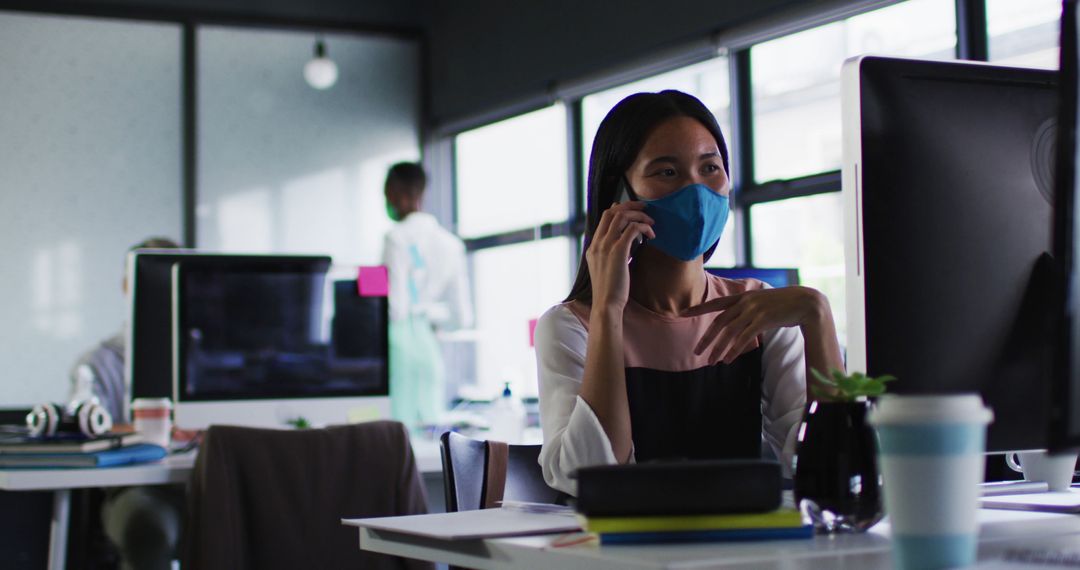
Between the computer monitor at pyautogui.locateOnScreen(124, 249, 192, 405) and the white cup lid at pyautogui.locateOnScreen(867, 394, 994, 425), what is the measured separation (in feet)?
8.08

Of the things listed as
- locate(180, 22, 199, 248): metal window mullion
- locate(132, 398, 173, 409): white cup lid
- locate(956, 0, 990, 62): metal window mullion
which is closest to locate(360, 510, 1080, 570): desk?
locate(132, 398, 173, 409): white cup lid

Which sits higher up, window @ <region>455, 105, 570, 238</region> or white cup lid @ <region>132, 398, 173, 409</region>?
window @ <region>455, 105, 570, 238</region>

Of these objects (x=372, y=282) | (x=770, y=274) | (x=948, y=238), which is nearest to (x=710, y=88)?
(x=372, y=282)

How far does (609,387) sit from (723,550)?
0.56 m

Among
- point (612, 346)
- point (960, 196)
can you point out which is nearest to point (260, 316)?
point (612, 346)

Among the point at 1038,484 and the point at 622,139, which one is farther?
the point at 622,139

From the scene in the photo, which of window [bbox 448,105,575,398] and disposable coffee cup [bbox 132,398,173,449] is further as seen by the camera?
window [bbox 448,105,575,398]

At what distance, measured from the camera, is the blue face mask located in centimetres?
158

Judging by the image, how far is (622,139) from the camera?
169 cm

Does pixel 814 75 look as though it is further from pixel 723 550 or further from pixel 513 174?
pixel 723 550

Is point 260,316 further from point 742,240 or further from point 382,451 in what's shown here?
point 742,240

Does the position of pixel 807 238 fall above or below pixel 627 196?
above

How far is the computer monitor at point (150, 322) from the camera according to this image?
9.95 ft

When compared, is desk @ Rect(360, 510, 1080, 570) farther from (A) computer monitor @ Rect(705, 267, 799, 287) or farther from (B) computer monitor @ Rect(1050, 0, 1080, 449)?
(A) computer monitor @ Rect(705, 267, 799, 287)
